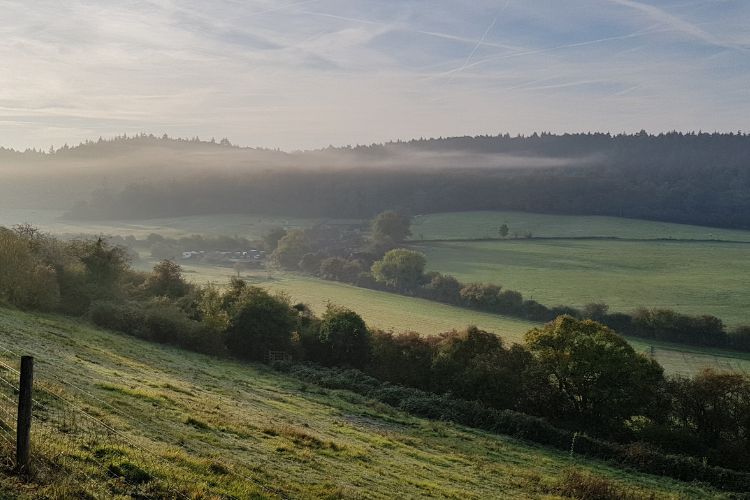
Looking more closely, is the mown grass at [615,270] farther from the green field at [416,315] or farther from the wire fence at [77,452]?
the wire fence at [77,452]

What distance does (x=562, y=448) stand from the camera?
1412 inches

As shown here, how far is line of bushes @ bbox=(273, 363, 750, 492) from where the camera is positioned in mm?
32125

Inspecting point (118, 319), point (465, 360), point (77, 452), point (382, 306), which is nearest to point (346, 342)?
point (465, 360)

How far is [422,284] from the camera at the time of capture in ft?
350

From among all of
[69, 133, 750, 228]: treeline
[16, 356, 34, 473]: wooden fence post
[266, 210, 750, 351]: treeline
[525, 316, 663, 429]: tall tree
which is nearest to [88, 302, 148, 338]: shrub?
[525, 316, 663, 429]: tall tree

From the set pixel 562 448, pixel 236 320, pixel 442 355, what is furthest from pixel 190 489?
pixel 236 320

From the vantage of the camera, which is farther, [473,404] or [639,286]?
[639,286]

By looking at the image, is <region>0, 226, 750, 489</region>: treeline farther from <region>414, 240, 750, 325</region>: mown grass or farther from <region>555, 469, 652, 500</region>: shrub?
<region>414, 240, 750, 325</region>: mown grass

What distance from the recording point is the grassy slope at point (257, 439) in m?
14.9

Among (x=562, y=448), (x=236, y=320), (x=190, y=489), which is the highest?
(x=190, y=489)

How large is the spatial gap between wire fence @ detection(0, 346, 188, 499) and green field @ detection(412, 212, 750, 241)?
128m

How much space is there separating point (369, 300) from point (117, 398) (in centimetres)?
7526

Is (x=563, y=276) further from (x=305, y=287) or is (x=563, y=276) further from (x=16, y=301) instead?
(x=16, y=301)

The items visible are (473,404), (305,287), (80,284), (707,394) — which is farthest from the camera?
(305,287)
